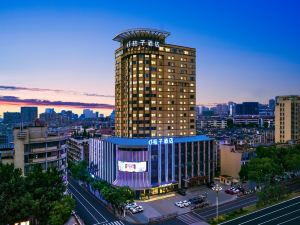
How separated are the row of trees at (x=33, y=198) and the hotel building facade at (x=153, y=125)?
92.2 feet

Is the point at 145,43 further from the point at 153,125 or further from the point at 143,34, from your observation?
the point at 153,125

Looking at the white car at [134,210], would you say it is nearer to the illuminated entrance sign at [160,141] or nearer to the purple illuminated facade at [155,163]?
the purple illuminated facade at [155,163]

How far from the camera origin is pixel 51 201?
4600 cm

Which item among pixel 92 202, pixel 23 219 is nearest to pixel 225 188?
pixel 92 202

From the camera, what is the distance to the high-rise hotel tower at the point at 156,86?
84812 millimetres

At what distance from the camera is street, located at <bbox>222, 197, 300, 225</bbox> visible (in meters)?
53.3

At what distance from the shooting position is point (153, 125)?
3344 inches

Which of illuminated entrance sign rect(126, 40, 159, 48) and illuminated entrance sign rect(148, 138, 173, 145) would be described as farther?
illuminated entrance sign rect(126, 40, 159, 48)

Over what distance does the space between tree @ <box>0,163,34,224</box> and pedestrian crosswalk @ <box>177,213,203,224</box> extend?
3128 cm

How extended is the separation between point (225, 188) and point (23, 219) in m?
55.4

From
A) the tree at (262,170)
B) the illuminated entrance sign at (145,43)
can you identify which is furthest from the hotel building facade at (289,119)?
the illuminated entrance sign at (145,43)

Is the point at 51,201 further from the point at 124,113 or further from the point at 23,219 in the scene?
the point at 124,113

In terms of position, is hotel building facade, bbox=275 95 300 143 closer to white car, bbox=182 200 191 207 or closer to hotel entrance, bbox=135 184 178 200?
hotel entrance, bbox=135 184 178 200

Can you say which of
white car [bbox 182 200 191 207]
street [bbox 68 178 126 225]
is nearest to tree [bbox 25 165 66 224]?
street [bbox 68 178 126 225]
